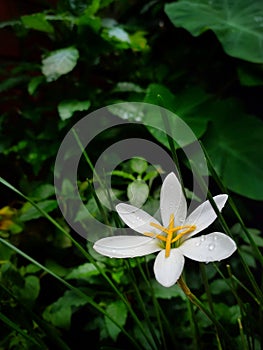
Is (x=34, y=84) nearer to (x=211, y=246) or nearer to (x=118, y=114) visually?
(x=118, y=114)

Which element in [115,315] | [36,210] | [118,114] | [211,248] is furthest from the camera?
[118,114]

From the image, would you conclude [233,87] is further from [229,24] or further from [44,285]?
[44,285]

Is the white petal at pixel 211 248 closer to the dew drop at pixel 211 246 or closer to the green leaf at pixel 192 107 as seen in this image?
the dew drop at pixel 211 246

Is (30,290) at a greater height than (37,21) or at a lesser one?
lesser

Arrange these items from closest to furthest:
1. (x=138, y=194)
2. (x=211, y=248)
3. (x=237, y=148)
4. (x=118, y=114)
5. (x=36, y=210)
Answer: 1. (x=211, y=248)
2. (x=138, y=194)
3. (x=36, y=210)
4. (x=118, y=114)
5. (x=237, y=148)

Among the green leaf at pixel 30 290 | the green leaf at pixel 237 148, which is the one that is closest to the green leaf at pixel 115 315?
the green leaf at pixel 30 290

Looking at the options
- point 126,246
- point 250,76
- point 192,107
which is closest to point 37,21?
point 192,107

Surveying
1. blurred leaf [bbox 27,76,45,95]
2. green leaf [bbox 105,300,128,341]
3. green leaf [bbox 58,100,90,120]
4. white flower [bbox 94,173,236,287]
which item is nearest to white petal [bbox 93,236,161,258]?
white flower [bbox 94,173,236,287]

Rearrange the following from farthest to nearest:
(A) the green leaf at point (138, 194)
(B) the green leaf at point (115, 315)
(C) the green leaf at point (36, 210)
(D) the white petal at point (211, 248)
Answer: (C) the green leaf at point (36, 210) < (B) the green leaf at point (115, 315) < (A) the green leaf at point (138, 194) < (D) the white petal at point (211, 248)
